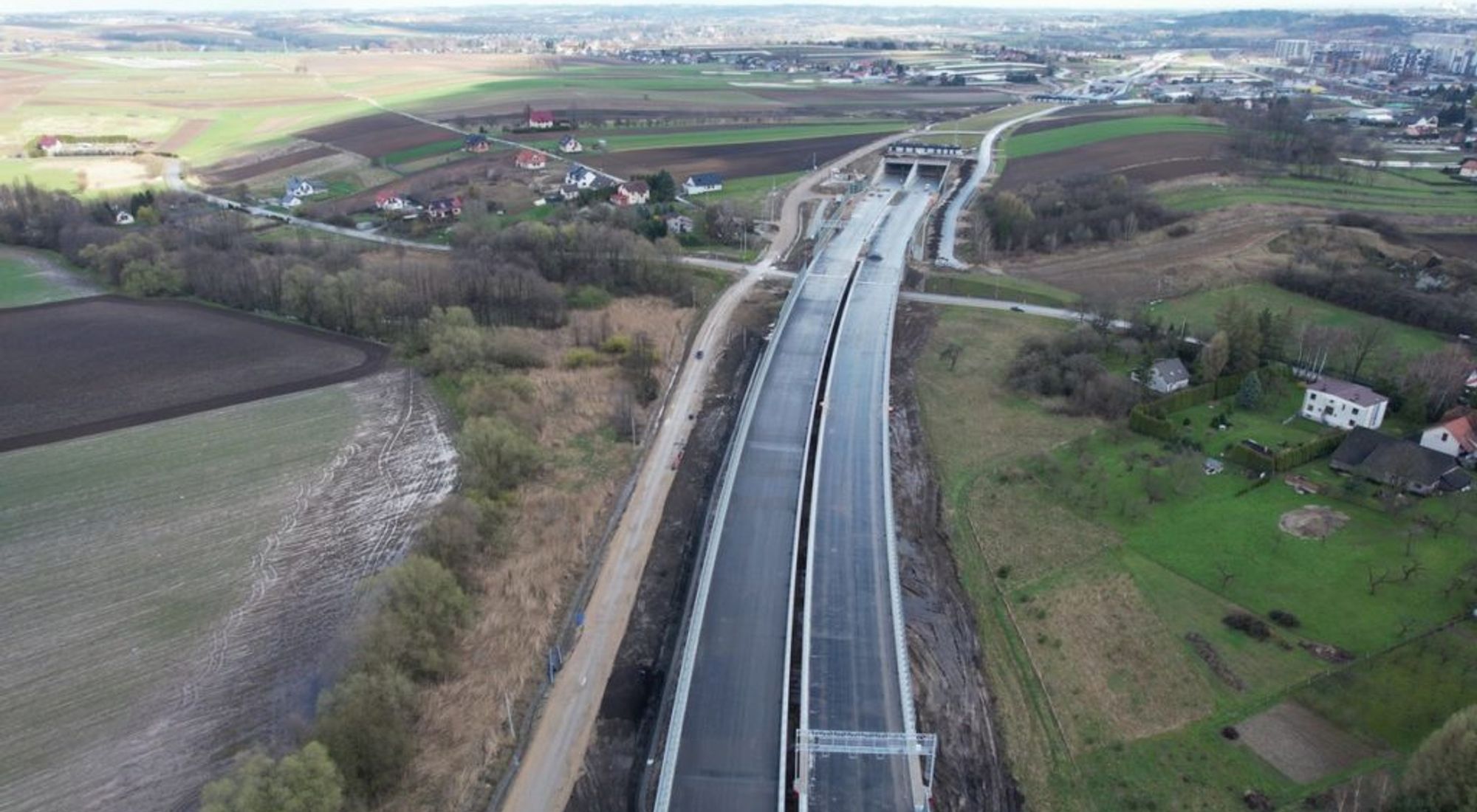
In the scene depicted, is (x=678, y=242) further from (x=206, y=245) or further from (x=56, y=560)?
(x=56, y=560)

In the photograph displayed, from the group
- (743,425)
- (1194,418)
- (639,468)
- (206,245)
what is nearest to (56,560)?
(639,468)

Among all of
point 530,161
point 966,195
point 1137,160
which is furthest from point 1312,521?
point 530,161

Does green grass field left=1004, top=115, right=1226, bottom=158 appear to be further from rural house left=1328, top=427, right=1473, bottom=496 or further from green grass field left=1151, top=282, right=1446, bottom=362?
rural house left=1328, top=427, right=1473, bottom=496

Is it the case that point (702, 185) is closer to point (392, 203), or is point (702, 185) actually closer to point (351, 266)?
point (392, 203)

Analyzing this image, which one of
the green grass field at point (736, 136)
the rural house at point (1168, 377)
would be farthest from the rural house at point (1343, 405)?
the green grass field at point (736, 136)

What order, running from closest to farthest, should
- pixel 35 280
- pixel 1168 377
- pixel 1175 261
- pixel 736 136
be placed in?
pixel 1168 377 < pixel 35 280 < pixel 1175 261 < pixel 736 136

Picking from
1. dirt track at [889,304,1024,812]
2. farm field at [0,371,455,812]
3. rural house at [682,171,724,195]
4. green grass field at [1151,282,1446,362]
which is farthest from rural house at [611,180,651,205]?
green grass field at [1151,282,1446,362]
